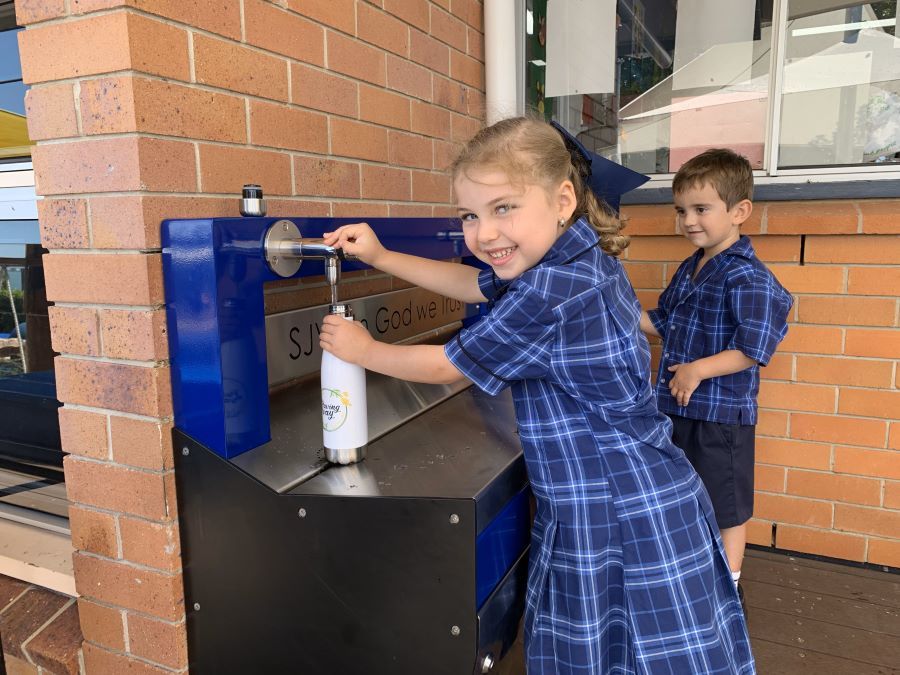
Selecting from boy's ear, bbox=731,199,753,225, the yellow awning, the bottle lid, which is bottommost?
the bottle lid

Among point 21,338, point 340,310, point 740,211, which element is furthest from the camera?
point 740,211

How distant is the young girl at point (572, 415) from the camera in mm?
1256

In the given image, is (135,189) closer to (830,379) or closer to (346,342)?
(346,342)

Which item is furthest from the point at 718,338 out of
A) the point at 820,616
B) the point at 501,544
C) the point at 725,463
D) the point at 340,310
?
the point at 340,310

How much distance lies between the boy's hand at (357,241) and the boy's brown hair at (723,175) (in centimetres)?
125

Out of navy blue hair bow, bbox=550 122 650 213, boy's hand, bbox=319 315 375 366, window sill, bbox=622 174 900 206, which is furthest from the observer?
window sill, bbox=622 174 900 206

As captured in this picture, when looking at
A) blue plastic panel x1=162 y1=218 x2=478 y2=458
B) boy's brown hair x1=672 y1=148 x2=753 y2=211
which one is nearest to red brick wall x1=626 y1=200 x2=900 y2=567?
boy's brown hair x1=672 y1=148 x2=753 y2=211

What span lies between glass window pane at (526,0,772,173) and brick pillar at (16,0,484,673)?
140 centimetres

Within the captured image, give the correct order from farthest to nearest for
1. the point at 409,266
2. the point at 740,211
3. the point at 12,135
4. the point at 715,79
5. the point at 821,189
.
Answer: the point at 715,79 < the point at 821,189 < the point at 740,211 < the point at 12,135 < the point at 409,266

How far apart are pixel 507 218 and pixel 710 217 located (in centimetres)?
116

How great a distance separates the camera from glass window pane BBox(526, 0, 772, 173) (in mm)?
2580

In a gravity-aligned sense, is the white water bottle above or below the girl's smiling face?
below

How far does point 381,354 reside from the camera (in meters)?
1.27

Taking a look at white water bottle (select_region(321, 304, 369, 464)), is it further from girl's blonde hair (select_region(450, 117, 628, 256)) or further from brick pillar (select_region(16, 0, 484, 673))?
girl's blonde hair (select_region(450, 117, 628, 256))
